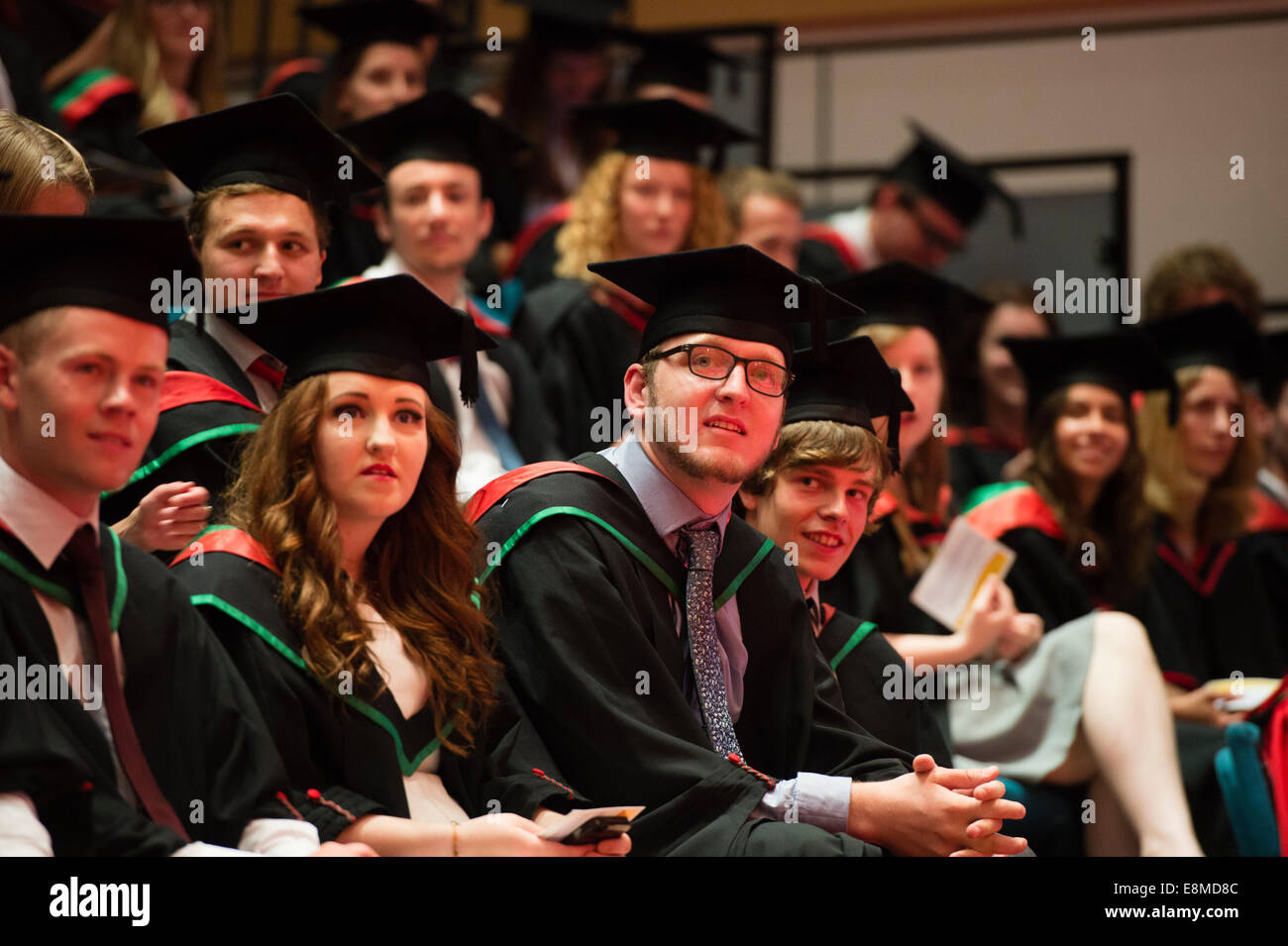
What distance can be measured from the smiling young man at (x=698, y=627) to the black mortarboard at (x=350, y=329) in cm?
44

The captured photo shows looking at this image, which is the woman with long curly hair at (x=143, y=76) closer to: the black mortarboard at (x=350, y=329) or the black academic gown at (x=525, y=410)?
the black academic gown at (x=525, y=410)

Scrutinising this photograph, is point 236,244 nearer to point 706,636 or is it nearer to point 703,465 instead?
point 703,465

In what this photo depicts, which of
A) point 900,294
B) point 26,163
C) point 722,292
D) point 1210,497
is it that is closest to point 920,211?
point 1210,497

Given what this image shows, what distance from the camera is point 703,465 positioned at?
3100mm

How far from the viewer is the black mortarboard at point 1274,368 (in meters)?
5.91

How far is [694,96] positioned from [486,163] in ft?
5.39

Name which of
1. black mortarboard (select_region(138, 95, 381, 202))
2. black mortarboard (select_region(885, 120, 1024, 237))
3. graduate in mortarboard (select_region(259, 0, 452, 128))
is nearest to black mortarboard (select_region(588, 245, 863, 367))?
black mortarboard (select_region(138, 95, 381, 202))

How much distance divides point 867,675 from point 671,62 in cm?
347

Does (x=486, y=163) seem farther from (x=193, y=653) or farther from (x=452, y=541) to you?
(x=193, y=653)

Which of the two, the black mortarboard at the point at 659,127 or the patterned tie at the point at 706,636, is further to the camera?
the black mortarboard at the point at 659,127

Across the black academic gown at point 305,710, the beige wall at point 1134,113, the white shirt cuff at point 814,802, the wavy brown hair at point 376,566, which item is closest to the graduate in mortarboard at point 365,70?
the wavy brown hair at point 376,566

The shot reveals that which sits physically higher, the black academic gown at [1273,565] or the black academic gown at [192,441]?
the black academic gown at [192,441]

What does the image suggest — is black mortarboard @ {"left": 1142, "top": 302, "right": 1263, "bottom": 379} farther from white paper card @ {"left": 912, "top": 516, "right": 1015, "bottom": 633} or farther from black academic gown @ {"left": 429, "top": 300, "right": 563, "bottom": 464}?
black academic gown @ {"left": 429, "top": 300, "right": 563, "bottom": 464}
